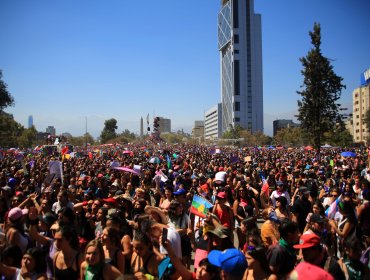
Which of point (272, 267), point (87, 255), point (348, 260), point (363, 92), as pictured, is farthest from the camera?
point (363, 92)

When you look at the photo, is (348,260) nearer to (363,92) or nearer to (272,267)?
(272,267)

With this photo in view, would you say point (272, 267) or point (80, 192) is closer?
point (272, 267)

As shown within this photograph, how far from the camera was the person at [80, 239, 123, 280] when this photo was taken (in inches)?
134

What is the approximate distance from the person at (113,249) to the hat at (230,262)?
4.87ft

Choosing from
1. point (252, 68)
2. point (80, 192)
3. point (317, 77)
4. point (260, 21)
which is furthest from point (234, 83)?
point (80, 192)

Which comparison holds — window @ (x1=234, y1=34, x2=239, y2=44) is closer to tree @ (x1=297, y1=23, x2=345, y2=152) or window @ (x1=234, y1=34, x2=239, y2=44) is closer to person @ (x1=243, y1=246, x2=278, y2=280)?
tree @ (x1=297, y1=23, x2=345, y2=152)

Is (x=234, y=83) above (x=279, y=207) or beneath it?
above

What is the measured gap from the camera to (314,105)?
2672 cm

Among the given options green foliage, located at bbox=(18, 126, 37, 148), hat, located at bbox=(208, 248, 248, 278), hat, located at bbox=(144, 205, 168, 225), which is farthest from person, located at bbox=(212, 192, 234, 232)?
green foliage, located at bbox=(18, 126, 37, 148)

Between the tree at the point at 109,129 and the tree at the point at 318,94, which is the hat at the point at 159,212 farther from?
the tree at the point at 109,129

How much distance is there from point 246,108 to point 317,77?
13126 cm

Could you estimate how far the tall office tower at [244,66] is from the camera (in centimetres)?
15475

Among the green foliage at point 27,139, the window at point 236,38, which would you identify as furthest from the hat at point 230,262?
the window at point 236,38

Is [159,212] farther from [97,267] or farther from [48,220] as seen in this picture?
[48,220]
